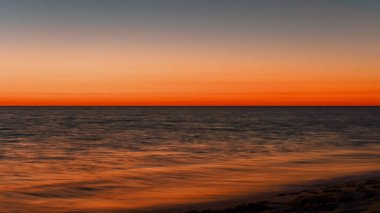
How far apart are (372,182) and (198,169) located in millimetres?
10915

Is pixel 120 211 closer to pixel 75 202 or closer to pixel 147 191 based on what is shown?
pixel 75 202

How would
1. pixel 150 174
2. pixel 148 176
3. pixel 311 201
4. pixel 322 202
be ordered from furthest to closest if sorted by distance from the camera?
pixel 150 174 → pixel 148 176 → pixel 311 201 → pixel 322 202

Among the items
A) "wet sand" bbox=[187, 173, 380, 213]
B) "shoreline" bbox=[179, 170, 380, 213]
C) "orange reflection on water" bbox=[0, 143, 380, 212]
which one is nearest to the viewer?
"wet sand" bbox=[187, 173, 380, 213]

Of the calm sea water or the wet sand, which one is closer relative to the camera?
the wet sand

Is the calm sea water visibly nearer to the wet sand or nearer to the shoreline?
the shoreline

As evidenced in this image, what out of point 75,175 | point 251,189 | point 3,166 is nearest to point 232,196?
point 251,189

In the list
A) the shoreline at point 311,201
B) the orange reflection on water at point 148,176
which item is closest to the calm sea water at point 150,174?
the orange reflection on water at point 148,176

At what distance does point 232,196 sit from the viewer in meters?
18.1

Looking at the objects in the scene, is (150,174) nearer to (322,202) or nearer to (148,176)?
(148,176)

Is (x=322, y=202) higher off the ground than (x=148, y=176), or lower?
higher

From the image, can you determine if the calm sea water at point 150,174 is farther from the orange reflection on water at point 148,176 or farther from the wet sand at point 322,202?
the wet sand at point 322,202

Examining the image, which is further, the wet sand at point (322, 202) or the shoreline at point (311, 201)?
the shoreline at point (311, 201)

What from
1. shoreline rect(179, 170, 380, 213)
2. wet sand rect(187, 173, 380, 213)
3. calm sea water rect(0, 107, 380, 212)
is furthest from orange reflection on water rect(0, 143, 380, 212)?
wet sand rect(187, 173, 380, 213)

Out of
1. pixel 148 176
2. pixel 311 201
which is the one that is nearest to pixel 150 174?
pixel 148 176
